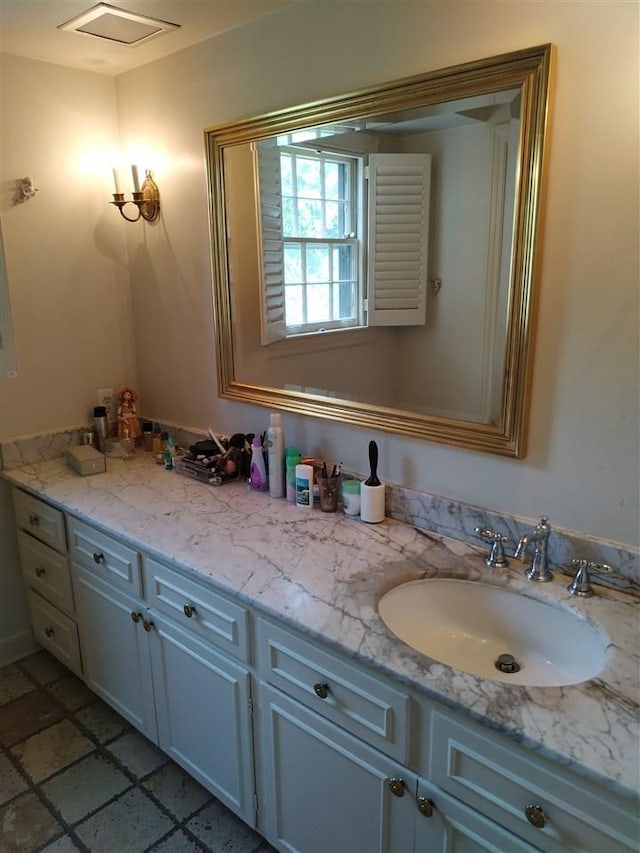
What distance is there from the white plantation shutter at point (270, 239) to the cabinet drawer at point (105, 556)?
0.83 meters

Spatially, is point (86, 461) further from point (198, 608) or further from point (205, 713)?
point (205, 713)

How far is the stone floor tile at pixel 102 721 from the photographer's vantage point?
84.4 inches

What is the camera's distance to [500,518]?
157cm

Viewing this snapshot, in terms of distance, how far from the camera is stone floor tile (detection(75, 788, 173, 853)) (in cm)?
173

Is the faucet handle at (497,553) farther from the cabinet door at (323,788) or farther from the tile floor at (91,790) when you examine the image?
the tile floor at (91,790)

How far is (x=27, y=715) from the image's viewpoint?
88.1 inches

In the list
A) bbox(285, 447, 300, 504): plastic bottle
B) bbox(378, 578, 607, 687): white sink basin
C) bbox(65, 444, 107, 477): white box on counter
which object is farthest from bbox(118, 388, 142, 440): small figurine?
bbox(378, 578, 607, 687): white sink basin

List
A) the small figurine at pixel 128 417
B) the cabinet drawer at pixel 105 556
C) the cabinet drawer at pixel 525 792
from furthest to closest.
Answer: the small figurine at pixel 128 417 < the cabinet drawer at pixel 105 556 < the cabinet drawer at pixel 525 792

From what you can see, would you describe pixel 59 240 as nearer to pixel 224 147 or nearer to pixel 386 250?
pixel 224 147

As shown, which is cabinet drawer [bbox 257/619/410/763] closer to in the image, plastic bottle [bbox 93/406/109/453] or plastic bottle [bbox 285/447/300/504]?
plastic bottle [bbox 285/447/300/504]

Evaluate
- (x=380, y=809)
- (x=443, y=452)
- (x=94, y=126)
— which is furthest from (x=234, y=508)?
(x=94, y=126)

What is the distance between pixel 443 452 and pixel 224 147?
1.26 metres

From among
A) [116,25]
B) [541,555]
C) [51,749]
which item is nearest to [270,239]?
[116,25]

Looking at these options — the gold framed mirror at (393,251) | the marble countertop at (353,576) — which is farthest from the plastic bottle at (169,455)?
the gold framed mirror at (393,251)
